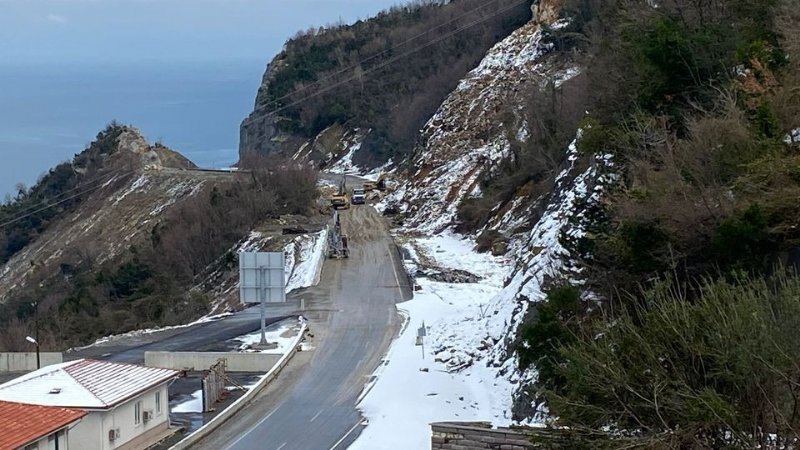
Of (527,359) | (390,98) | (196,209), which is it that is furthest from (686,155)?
(390,98)

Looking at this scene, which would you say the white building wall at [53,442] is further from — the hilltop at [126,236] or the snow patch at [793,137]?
the hilltop at [126,236]

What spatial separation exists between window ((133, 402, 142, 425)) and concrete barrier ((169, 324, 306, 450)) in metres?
0.95

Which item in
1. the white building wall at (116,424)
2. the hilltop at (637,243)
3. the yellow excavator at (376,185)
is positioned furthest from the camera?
the yellow excavator at (376,185)

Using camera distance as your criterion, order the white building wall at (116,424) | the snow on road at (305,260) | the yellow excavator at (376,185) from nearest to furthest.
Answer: the white building wall at (116,424) → the snow on road at (305,260) → the yellow excavator at (376,185)

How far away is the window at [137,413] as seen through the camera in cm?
2098

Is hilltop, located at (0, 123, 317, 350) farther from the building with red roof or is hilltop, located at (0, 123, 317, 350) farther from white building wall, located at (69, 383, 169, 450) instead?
white building wall, located at (69, 383, 169, 450)

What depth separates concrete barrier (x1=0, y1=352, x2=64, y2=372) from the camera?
28469 mm

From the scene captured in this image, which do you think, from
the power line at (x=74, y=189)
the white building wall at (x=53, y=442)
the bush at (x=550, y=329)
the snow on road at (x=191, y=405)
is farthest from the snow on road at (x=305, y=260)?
the power line at (x=74, y=189)

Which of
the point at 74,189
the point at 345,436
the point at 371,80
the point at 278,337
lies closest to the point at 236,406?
the point at 345,436

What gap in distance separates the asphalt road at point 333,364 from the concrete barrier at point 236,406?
7.4 inches

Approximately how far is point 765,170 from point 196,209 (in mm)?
43960

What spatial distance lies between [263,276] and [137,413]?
9556 mm

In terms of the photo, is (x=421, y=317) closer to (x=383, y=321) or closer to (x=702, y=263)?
(x=383, y=321)

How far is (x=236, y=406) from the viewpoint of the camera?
23.9 meters
